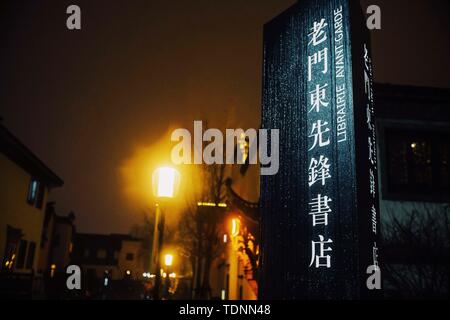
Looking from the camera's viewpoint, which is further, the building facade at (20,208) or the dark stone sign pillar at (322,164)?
the building facade at (20,208)

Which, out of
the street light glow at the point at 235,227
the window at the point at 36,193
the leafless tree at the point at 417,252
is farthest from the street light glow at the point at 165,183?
the window at the point at 36,193

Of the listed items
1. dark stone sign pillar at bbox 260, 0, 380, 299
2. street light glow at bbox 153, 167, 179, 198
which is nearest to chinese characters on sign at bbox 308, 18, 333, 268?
dark stone sign pillar at bbox 260, 0, 380, 299

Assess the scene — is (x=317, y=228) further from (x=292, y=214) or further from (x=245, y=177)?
(x=245, y=177)

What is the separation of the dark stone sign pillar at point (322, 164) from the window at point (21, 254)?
65.0 ft

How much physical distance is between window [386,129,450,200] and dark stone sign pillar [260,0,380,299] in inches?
205

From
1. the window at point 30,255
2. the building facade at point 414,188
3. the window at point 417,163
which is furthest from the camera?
the window at point 30,255

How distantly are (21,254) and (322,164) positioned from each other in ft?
72.5

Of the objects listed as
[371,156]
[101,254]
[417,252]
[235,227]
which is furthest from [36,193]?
[101,254]

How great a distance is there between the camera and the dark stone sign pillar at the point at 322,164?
22.2ft

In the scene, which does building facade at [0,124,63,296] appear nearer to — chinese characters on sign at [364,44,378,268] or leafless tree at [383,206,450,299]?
chinese characters on sign at [364,44,378,268]

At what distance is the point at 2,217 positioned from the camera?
1909cm

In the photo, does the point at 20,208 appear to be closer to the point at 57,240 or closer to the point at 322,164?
the point at 322,164

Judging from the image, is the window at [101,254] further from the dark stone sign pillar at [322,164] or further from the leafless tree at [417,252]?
the dark stone sign pillar at [322,164]

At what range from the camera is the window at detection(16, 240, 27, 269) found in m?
22.4
